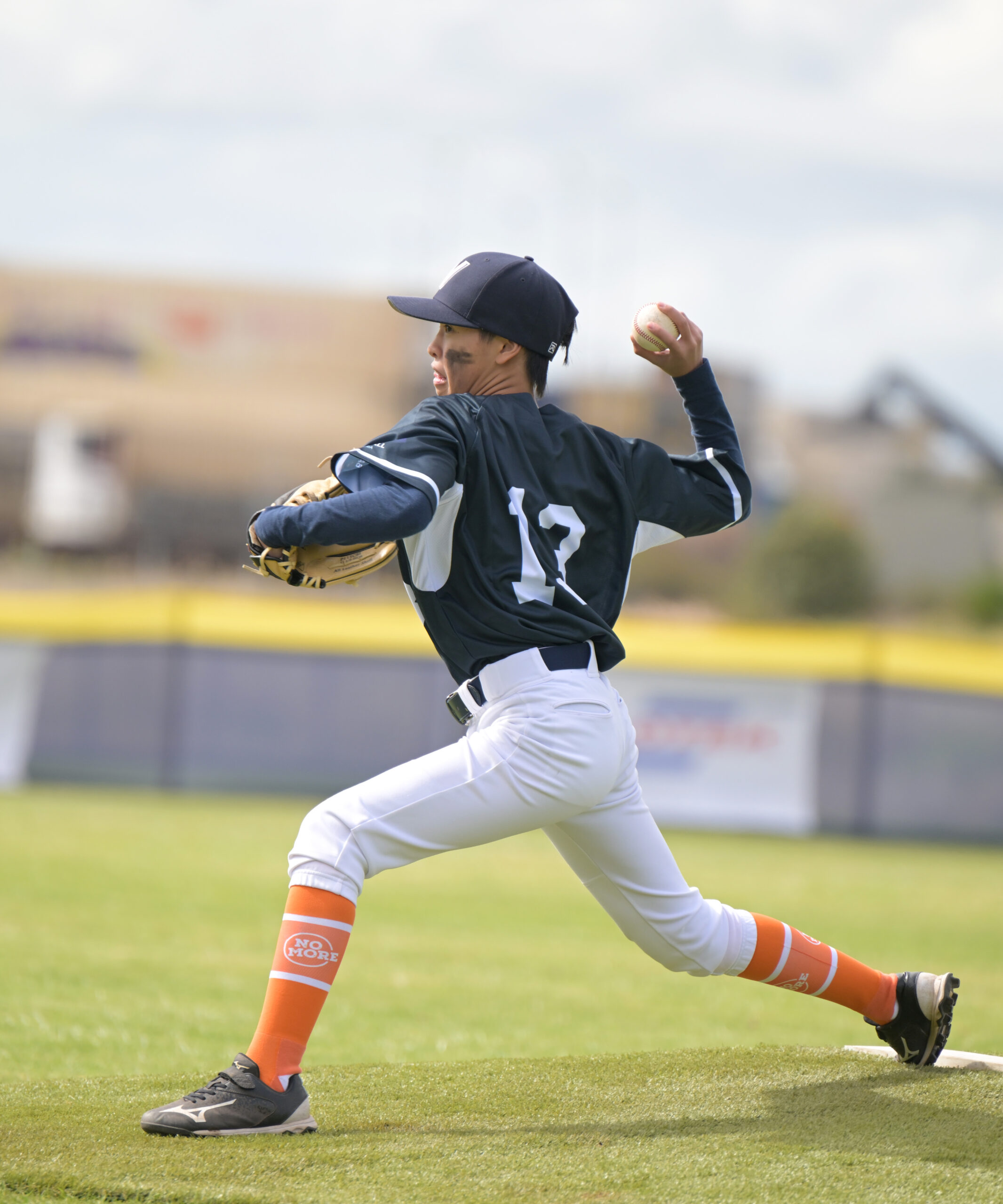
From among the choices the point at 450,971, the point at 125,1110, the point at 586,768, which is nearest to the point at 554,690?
the point at 586,768

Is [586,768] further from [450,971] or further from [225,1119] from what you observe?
[450,971]

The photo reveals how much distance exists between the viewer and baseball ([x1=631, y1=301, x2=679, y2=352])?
3.39 metres

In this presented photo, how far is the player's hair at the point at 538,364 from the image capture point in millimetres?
3252

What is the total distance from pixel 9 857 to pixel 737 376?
45880mm

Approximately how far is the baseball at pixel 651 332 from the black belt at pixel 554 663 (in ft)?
2.68

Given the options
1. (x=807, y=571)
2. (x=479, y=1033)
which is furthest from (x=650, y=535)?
(x=807, y=571)

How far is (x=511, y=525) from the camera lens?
10.0 ft

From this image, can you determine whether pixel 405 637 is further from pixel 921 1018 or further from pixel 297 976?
pixel 297 976

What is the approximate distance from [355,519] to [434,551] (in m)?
0.38

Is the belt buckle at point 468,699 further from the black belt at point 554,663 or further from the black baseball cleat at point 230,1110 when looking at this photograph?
the black baseball cleat at point 230,1110

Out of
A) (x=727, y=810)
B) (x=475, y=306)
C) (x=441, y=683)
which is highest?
(x=475, y=306)

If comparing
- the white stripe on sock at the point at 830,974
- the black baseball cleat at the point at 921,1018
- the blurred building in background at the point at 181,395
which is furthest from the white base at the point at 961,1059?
the blurred building in background at the point at 181,395

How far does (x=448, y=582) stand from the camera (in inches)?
123

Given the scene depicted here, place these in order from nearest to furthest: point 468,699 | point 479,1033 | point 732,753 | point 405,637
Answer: point 468,699, point 479,1033, point 732,753, point 405,637
